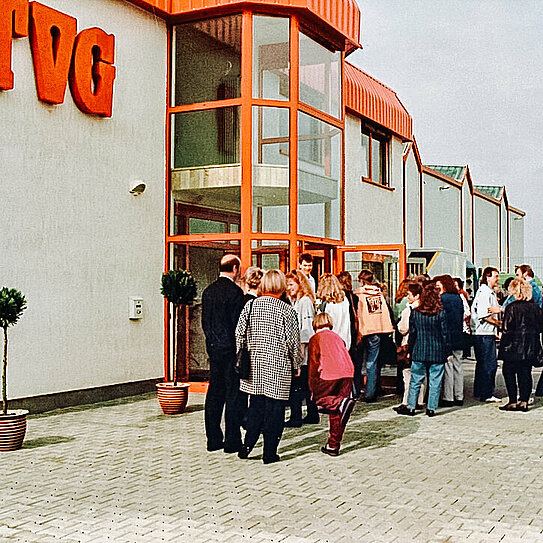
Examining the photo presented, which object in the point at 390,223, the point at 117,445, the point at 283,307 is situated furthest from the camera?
the point at 390,223

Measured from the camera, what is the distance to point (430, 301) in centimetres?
997

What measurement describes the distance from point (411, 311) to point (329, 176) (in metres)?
3.88

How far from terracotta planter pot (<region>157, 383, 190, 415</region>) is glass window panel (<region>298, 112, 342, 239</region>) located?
11.9 feet

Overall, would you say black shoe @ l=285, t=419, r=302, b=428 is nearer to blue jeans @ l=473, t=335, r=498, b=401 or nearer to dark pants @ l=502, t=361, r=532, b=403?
dark pants @ l=502, t=361, r=532, b=403

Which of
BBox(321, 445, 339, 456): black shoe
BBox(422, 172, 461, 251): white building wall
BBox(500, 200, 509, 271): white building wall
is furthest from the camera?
BBox(500, 200, 509, 271): white building wall

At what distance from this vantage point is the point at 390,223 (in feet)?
71.6

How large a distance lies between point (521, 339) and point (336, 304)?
2.50 metres

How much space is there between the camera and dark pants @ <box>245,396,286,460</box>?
7410mm

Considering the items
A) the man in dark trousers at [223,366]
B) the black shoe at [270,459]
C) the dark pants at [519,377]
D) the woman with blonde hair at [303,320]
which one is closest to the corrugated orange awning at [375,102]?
the dark pants at [519,377]

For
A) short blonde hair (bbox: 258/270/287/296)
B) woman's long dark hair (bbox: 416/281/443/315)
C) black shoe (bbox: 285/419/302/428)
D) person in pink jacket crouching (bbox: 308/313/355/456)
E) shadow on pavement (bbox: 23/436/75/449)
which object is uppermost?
short blonde hair (bbox: 258/270/287/296)

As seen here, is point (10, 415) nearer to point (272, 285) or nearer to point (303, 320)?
point (272, 285)

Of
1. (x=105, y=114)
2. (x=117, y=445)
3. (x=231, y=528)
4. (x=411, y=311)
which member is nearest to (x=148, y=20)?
(x=105, y=114)

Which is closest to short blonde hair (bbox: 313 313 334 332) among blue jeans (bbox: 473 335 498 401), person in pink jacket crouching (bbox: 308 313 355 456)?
person in pink jacket crouching (bbox: 308 313 355 456)

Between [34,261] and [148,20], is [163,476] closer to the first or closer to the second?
[34,261]
